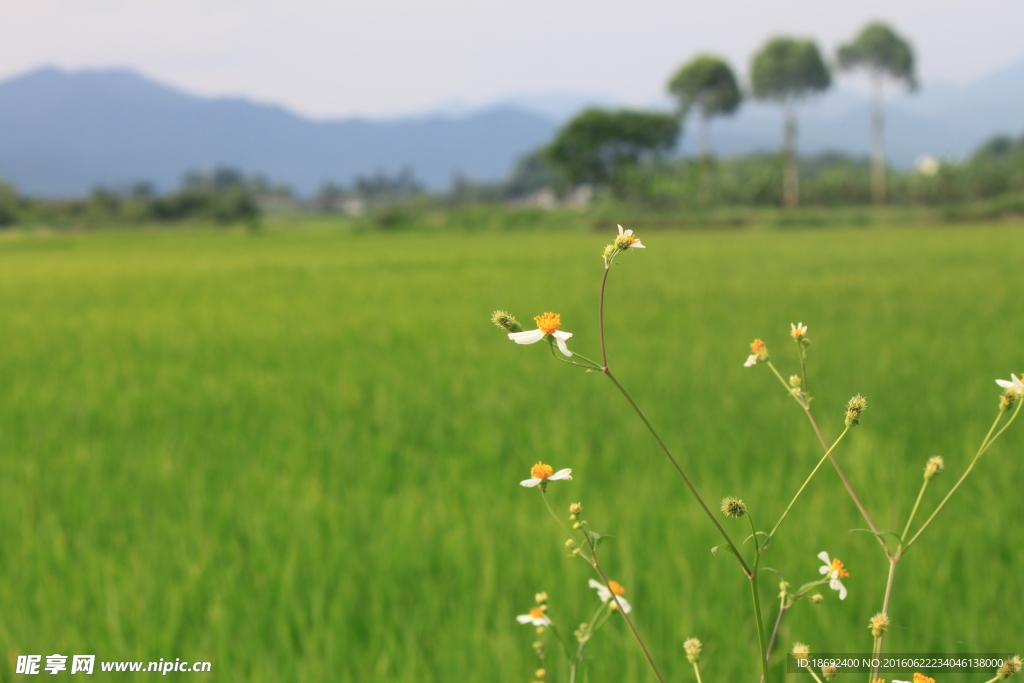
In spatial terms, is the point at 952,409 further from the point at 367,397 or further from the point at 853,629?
the point at 367,397

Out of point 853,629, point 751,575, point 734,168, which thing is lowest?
point 853,629

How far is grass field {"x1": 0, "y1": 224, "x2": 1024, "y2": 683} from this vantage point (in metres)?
1.59

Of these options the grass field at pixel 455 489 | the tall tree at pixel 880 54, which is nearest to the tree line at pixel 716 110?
the tall tree at pixel 880 54

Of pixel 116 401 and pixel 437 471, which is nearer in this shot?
pixel 437 471

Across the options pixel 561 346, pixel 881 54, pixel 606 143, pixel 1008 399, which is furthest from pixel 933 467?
pixel 881 54

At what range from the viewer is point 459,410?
3.63 m

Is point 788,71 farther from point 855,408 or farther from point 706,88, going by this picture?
point 855,408

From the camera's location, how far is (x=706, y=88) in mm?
57000

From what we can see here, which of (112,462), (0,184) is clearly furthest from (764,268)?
(0,184)

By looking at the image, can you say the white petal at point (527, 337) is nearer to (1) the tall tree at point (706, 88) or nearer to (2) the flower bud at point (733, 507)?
(2) the flower bud at point (733, 507)

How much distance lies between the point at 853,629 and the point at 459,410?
2.27 meters

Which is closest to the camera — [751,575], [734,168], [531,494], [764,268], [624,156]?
[751,575]

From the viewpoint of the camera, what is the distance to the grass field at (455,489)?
5.23 ft

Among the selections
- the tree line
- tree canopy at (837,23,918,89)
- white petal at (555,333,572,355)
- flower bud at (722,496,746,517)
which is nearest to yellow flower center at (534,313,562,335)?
white petal at (555,333,572,355)
